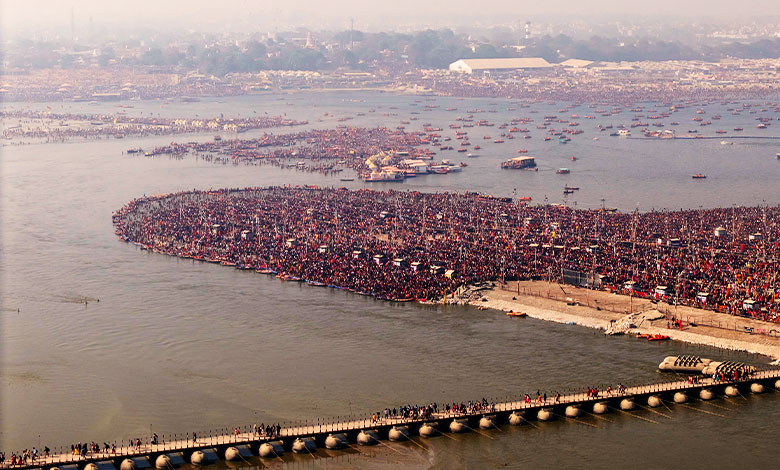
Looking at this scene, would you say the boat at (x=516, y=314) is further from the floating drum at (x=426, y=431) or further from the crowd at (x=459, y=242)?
the floating drum at (x=426, y=431)

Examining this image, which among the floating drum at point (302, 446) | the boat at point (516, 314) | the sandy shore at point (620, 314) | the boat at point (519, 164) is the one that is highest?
the boat at point (519, 164)

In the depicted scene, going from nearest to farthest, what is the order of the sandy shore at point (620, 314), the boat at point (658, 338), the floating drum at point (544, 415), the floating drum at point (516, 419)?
the floating drum at point (516, 419) < the floating drum at point (544, 415) < the sandy shore at point (620, 314) < the boat at point (658, 338)

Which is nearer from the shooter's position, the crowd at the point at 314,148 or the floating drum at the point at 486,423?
the floating drum at the point at 486,423

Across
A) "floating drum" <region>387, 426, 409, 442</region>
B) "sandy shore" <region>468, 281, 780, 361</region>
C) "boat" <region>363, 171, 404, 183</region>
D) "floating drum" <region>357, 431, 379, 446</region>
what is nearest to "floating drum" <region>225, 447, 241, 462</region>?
"floating drum" <region>357, 431, 379, 446</region>

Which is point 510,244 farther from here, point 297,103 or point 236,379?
point 297,103

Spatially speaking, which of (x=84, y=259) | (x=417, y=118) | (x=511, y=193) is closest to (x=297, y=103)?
(x=417, y=118)

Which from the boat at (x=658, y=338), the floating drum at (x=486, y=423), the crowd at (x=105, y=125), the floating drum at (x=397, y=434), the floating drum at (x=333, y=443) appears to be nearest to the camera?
the floating drum at (x=333, y=443)

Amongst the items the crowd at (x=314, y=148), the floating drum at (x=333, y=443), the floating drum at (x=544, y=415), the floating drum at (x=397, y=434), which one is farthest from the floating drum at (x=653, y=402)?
the crowd at (x=314, y=148)
